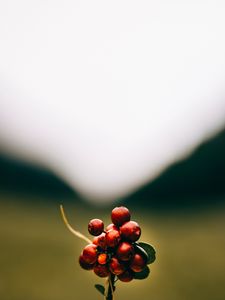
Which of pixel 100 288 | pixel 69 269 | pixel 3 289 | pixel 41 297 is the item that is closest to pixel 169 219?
pixel 69 269

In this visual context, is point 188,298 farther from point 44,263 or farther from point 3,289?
point 3,289

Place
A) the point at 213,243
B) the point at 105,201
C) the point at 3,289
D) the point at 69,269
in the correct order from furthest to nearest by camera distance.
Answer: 1. the point at 105,201
2. the point at 213,243
3. the point at 69,269
4. the point at 3,289

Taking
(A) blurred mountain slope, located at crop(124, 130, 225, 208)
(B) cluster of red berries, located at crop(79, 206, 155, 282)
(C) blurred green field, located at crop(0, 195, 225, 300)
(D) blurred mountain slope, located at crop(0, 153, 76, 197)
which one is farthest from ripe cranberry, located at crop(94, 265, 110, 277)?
(D) blurred mountain slope, located at crop(0, 153, 76, 197)

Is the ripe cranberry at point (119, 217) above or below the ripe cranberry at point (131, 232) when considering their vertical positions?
above

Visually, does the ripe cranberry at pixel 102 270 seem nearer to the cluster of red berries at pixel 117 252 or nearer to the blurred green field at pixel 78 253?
the cluster of red berries at pixel 117 252

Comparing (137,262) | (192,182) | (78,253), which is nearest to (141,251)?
(137,262)

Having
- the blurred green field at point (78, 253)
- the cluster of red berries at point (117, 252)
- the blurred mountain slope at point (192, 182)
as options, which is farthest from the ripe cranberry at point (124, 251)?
the blurred mountain slope at point (192, 182)
